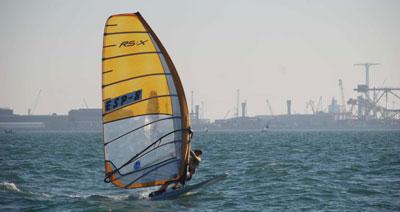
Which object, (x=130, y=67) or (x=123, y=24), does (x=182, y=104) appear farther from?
(x=123, y=24)

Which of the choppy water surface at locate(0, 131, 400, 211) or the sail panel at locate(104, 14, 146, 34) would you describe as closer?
the sail panel at locate(104, 14, 146, 34)

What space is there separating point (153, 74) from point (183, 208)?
10.3 ft

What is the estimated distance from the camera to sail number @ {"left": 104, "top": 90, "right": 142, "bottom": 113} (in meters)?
16.6

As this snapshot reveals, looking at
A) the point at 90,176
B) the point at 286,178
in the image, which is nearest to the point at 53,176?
the point at 90,176

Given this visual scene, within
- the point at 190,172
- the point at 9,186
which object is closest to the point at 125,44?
the point at 190,172

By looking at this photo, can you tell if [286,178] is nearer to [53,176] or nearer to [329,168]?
[329,168]

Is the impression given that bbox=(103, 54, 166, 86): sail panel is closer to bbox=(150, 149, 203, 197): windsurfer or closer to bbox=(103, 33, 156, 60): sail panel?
bbox=(103, 33, 156, 60): sail panel

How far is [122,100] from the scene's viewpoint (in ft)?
54.6

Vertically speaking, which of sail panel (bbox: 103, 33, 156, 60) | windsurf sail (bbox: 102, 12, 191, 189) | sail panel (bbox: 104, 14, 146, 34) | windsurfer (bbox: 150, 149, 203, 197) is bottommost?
windsurfer (bbox: 150, 149, 203, 197)

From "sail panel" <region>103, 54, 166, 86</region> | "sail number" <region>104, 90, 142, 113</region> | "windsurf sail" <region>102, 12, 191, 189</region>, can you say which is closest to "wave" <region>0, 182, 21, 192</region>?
"windsurf sail" <region>102, 12, 191, 189</region>

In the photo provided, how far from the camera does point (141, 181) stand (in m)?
17.3

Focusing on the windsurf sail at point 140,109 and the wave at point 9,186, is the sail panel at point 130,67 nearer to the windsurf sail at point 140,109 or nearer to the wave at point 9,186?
the windsurf sail at point 140,109

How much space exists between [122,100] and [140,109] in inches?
18.9

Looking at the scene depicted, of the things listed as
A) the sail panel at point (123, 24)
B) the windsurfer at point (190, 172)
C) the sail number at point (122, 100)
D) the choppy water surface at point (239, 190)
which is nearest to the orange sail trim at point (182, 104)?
the sail panel at point (123, 24)
